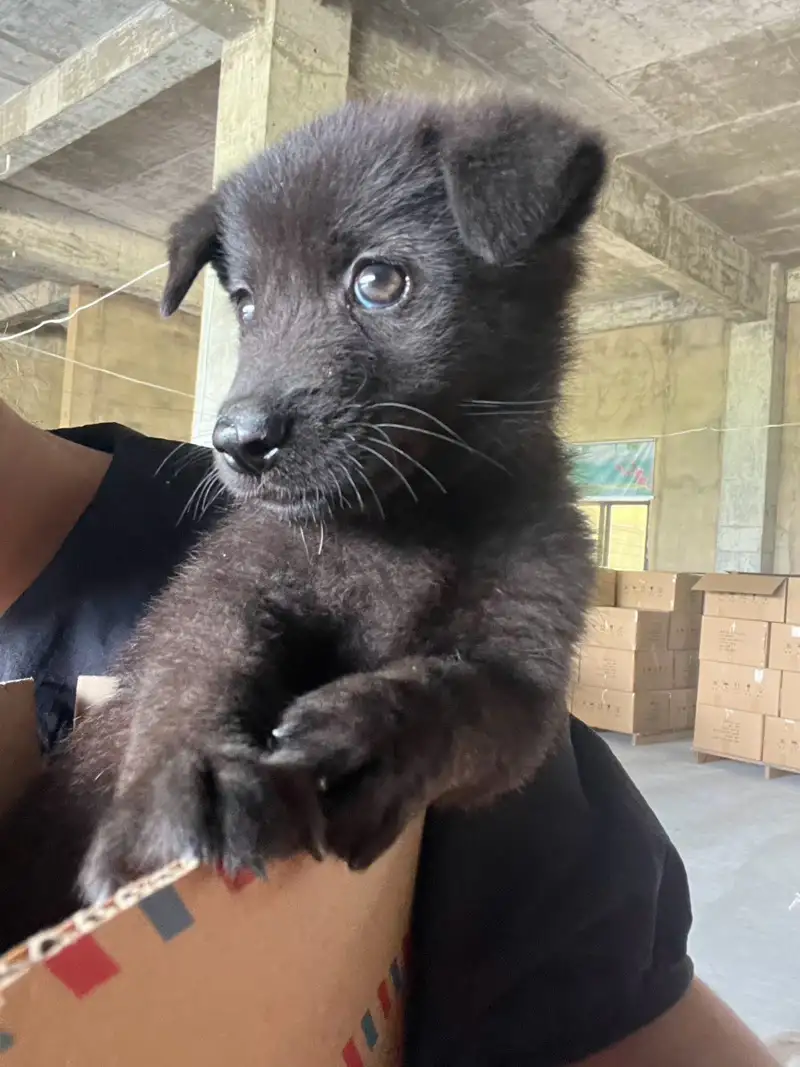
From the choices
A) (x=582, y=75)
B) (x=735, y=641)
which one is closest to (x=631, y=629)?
(x=735, y=641)

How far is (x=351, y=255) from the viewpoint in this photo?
41.4 inches

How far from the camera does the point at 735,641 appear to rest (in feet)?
19.7

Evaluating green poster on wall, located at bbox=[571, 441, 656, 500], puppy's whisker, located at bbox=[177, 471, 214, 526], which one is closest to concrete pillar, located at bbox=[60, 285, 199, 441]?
green poster on wall, located at bbox=[571, 441, 656, 500]

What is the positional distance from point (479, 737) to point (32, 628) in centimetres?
78

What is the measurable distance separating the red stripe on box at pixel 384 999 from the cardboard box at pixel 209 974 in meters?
0.03

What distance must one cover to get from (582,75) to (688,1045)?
5.05 m

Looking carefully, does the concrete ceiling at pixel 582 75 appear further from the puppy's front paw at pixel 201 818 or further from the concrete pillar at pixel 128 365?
the puppy's front paw at pixel 201 818

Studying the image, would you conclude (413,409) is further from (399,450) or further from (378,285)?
(378,285)

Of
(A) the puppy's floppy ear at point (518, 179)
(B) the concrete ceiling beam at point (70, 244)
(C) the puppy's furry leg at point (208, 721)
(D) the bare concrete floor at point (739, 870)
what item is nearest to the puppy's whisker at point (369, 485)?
(C) the puppy's furry leg at point (208, 721)

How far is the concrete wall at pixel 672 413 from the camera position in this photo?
330 inches

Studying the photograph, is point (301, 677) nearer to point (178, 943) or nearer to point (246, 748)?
point (246, 748)

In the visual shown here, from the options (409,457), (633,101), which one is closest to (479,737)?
(409,457)

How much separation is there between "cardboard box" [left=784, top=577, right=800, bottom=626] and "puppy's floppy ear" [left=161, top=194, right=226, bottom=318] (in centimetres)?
517

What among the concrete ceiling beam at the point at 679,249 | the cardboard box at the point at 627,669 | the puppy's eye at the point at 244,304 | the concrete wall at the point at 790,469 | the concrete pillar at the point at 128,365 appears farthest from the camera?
the concrete pillar at the point at 128,365
